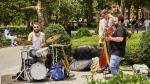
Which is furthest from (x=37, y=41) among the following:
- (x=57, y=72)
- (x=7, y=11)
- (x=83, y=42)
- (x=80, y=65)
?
(x=7, y=11)

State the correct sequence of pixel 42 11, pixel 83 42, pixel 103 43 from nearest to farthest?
pixel 103 43
pixel 83 42
pixel 42 11

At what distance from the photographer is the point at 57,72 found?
1251 centimetres

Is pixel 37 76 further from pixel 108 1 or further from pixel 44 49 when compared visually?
pixel 108 1

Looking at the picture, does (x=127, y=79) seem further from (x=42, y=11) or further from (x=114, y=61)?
(x=42, y=11)

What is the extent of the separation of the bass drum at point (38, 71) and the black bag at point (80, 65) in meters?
2.52

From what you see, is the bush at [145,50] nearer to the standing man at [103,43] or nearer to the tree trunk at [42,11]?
the standing man at [103,43]

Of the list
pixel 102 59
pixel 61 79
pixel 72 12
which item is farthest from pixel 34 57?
pixel 72 12

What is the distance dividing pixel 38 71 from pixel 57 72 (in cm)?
64

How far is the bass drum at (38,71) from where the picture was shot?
475 inches

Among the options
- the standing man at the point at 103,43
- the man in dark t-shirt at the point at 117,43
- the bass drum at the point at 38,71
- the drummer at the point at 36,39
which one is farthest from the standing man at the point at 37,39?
the man in dark t-shirt at the point at 117,43

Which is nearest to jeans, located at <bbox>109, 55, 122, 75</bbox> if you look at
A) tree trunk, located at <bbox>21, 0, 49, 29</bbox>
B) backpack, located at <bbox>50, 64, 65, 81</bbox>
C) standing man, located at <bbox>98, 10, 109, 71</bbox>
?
standing man, located at <bbox>98, 10, 109, 71</bbox>

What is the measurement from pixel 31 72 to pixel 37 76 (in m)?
0.20

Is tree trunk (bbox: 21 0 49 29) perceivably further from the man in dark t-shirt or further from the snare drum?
the man in dark t-shirt

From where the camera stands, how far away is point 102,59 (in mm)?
13289
